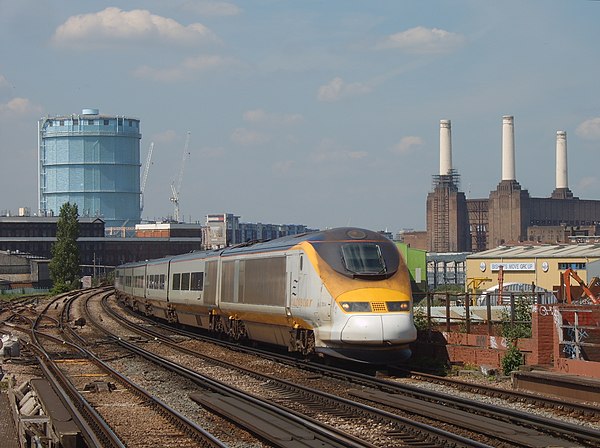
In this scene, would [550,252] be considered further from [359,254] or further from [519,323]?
[359,254]

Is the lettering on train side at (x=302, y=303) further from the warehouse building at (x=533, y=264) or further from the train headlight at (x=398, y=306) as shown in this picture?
the warehouse building at (x=533, y=264)

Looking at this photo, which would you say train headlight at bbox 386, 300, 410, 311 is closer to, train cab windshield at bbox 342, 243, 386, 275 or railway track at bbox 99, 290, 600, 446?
train cab windshield at bbox 342, 243, 386, 275

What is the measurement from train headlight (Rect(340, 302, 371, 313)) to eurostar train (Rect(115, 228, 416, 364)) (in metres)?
0.02

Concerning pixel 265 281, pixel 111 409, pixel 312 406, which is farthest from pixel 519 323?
pixel 111 409

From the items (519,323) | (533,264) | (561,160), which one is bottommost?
(519,323)

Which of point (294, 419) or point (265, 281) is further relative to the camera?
point (265, 281)

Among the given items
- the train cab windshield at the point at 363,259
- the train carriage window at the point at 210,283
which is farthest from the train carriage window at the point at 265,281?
the train carriage window at the point at 210,283

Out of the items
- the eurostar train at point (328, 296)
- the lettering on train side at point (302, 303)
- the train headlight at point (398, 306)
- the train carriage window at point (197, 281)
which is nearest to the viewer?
the eurostar train at point (328, 296)

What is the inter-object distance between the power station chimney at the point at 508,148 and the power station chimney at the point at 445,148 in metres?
8.74

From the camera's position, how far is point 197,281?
115ft

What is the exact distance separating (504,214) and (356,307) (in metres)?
166

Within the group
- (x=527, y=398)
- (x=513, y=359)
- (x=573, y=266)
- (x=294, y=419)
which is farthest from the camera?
(x=573, y=266)

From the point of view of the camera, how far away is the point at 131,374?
2316 centimetres

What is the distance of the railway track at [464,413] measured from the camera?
1303 cm
